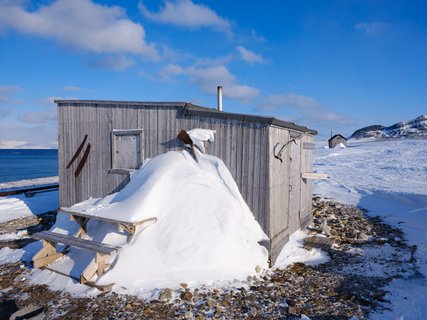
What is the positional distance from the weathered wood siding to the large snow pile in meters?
0.42

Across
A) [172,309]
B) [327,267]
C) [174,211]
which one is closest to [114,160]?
[174,211]

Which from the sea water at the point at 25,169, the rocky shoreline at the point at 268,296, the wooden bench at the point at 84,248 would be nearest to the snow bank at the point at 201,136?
the wooden bench at the point at 84,248

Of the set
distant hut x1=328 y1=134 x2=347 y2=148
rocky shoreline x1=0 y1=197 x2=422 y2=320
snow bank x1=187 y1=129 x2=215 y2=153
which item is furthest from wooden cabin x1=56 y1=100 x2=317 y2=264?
distant hut x1=328 y1=134 x2=347 y2=148

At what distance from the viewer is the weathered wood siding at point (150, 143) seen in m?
8.57

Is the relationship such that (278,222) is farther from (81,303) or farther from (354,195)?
(354,195)

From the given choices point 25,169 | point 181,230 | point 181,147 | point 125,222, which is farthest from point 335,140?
point 125,222

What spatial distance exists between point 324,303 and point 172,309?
2889 mm

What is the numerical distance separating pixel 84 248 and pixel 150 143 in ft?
13.2

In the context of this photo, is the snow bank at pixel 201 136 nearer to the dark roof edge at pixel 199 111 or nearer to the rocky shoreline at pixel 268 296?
the dark roof edge at pixel 199 111

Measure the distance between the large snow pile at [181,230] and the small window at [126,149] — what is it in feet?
4.15

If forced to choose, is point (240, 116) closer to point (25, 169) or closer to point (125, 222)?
point (125, 222)

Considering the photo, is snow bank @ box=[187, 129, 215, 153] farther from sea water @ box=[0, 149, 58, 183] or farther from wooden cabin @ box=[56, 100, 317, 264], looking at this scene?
sea water @ box=[0, 149, 58, 183]

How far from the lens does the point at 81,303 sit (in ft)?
20.5

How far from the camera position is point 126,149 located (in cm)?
1080
